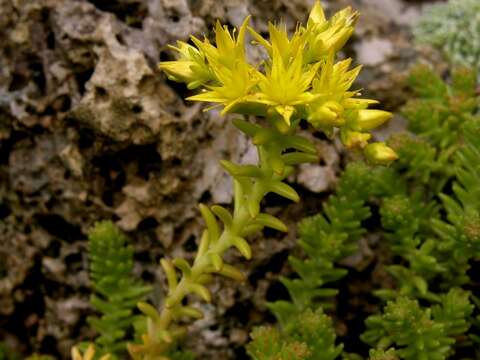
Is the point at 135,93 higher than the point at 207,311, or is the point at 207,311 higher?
the point at 135,93

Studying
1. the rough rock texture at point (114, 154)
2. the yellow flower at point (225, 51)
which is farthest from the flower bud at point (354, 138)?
the rough rock texture at point (114, 154)

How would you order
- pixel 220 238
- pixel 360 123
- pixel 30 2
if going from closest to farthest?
pixel 360 123 → pixel 220 238 → pixel 30 2

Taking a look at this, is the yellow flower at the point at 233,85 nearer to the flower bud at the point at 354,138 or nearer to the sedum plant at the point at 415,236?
the flower bud at the point at 354,138

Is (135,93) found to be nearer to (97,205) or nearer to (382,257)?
(97,205)

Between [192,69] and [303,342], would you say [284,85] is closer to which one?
[192,69]

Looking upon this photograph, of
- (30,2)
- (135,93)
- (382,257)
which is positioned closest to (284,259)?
(382,257)

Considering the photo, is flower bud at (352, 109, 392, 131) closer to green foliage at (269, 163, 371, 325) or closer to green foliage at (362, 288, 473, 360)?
green foliage at (269, 163, 371, 325)
